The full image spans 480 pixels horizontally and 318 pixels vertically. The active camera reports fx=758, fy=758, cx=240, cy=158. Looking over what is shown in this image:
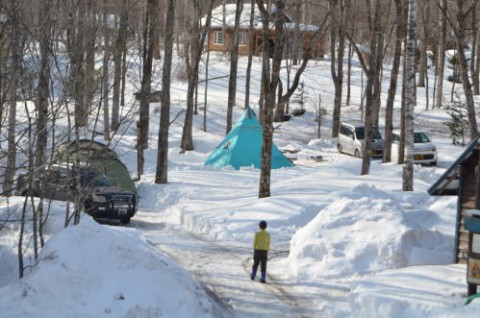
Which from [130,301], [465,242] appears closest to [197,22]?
[465,242]

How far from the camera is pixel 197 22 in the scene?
120 ft

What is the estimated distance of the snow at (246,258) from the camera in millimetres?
11664

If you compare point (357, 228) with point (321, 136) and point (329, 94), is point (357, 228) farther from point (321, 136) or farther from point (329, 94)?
point (329, 94)

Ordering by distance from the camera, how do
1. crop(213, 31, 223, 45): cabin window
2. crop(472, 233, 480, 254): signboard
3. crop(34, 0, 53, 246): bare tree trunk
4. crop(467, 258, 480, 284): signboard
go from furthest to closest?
crop(213, 31, 223, 45): cabin window
crop(34, 0, 53, 246): bare tree trunk
crop(472, 233, 480, 254): signboard
crop(467, 258, 480, 284): signboard

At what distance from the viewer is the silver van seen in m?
38.0

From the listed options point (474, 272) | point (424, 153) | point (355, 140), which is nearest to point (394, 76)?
point (424, 153)

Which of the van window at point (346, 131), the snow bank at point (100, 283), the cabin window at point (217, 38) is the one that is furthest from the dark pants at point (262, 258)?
the cabin window at point (217, 38)

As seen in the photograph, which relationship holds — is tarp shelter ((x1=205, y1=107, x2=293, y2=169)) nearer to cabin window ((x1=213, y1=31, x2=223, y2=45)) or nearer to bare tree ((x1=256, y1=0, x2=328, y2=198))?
bare tree ((x1=256, y1=0, x2=328, y2=198))

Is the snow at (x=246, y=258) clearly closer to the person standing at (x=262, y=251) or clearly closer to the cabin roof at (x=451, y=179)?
the person standing at (x=262, y=251)

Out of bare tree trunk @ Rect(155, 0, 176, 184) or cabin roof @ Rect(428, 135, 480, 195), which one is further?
bare tree trunk @ Rect(155, 0, 176, 184)

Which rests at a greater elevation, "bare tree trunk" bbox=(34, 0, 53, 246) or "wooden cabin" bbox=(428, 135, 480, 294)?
"bare tree trunk" bbox=(34, 0, 53, 246)

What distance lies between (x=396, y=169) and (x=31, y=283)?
19.6m

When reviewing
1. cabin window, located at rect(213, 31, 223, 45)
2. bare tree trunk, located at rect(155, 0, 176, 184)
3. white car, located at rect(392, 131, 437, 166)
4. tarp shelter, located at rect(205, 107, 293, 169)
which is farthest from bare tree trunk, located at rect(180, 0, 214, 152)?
cabin window, located at rect(213, 31, 223, 45)

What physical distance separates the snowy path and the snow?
23 mm
